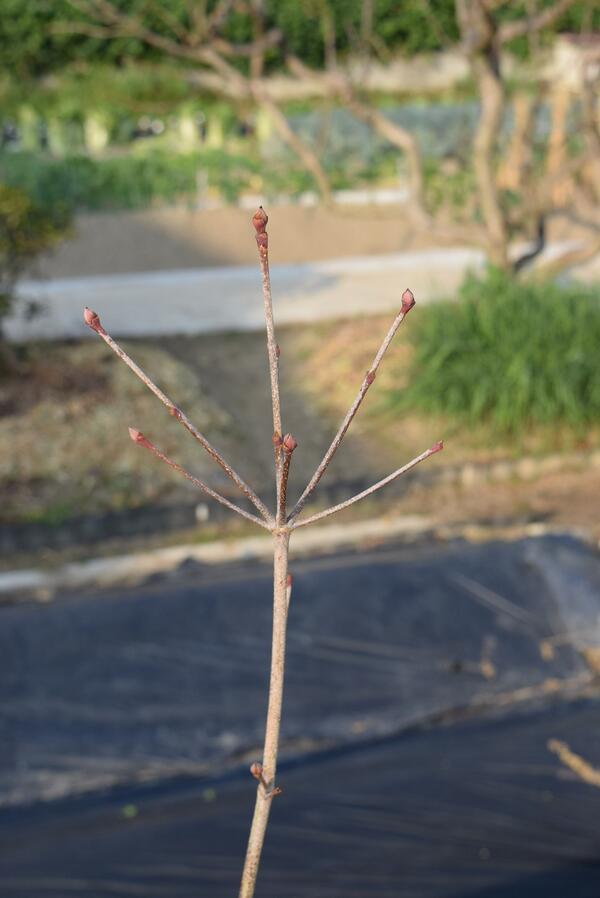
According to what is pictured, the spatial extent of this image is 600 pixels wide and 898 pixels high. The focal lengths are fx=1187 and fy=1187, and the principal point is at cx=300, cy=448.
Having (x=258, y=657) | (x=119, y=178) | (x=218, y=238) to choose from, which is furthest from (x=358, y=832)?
(x=119, y=178)

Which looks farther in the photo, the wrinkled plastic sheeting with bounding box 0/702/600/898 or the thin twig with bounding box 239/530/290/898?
the wrinkled plastic sheeting with bounding box 0/702/600/898

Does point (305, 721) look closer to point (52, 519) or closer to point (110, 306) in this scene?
point (52, 519)

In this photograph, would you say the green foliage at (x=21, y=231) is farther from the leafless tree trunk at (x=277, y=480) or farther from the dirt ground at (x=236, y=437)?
the leafless tree trunk at (x=277, y=480)

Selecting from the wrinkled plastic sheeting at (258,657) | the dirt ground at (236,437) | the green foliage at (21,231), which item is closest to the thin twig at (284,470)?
the wrinkled plastic sheeting at (258,657)

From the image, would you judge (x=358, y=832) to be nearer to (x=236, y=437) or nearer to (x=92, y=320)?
(x=92, y=320)

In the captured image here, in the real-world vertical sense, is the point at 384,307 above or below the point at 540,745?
above

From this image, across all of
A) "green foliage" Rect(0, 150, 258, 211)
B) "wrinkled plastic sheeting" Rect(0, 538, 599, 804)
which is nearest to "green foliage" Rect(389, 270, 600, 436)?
"wrinkled plastic sheeting" Rect(0, 538, 599, 804)

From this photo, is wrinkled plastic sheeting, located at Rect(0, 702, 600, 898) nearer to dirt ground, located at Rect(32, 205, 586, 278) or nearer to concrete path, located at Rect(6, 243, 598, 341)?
concrete path, located at Rect(6, 243, 598, 341)

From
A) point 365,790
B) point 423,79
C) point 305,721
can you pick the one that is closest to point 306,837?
point 365,790
